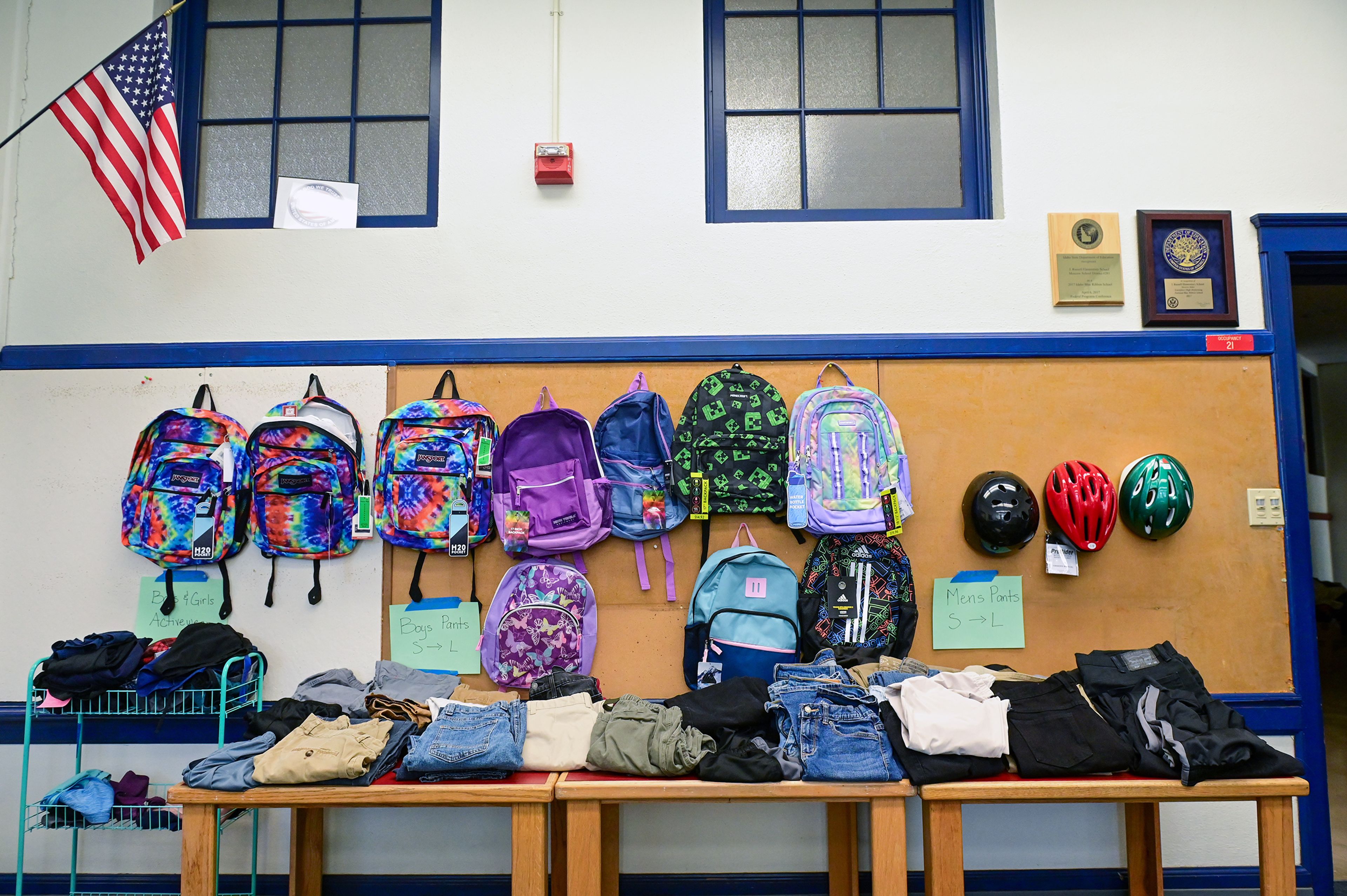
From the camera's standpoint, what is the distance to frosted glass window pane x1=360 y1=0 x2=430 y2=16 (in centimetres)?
308

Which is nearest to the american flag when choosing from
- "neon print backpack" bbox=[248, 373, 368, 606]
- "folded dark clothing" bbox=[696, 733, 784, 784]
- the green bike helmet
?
"neon print backpack" bbox=[248, 373, 368, 606]

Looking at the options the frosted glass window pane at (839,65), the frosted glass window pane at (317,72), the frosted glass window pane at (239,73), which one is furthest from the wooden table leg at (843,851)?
the frosted glass window pane at (239,73)

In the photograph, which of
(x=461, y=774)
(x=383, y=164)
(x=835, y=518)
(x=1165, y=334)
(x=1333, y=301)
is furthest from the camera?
(x=1333, y=301)

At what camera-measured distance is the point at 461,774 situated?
2.15 meters

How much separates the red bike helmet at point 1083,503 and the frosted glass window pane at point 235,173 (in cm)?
310

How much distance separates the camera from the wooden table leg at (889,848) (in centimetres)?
209

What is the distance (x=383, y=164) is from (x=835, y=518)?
218 centimetres

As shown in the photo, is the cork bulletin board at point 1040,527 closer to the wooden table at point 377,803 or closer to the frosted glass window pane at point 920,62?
the wooden table at point 377,803

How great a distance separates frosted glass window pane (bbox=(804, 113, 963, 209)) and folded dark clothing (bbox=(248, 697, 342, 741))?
8.00ft

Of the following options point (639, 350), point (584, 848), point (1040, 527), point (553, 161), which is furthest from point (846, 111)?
point (584, 848)

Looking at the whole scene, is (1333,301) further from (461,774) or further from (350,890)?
(350,890)

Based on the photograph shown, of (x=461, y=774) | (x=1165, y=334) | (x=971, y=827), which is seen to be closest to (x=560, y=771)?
(x=461, y=774)

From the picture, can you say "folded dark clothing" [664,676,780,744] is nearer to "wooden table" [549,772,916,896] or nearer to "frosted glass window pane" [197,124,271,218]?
"wooden table" [549,772,916,896]

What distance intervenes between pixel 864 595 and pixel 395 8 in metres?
2.87
